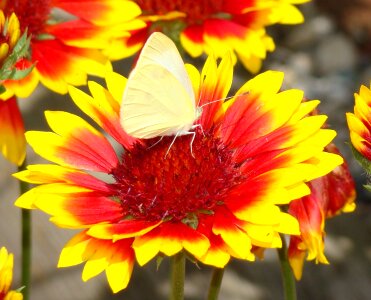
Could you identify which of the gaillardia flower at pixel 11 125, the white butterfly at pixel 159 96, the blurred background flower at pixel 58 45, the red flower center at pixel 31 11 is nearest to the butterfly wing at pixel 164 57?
the white butterfly at pixel 159 96

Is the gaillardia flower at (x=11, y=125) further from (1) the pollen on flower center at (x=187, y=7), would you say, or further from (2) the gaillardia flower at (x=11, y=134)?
(1) the pollen on flower center at (x=187, y=7)

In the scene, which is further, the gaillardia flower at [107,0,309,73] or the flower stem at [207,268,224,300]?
the gaillardia flower at [107,0,309,73]

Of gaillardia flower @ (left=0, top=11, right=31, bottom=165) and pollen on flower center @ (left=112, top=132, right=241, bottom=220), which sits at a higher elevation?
gaillardia flower @ (left=0, top=11, right=31, bottom=165)

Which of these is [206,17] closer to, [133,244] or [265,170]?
[265,170]

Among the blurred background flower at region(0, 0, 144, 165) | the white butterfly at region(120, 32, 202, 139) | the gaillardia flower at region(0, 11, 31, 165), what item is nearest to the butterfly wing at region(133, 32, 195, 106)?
the white butterfly at region(120, 32, 202, 139)

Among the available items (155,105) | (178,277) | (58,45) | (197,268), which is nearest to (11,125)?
(58,45)

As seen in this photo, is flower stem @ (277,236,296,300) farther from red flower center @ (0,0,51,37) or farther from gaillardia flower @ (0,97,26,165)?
red flower center @ (0,0,51,37)

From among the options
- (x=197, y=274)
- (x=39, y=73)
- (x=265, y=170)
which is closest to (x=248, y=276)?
(x=197, y=274)
